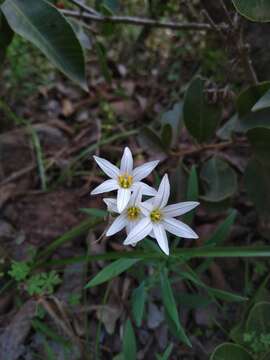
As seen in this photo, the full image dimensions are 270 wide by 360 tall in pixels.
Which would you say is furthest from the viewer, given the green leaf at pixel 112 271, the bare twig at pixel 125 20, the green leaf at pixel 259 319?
the bare twig at pixel 125 20

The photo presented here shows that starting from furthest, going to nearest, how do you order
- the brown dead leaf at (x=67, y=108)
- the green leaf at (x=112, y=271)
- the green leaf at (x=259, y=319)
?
the brown dead leaf at (x=67, y=108) < the green leaf at (x=259, y=319) < the green leaf at (x=112, y=271)

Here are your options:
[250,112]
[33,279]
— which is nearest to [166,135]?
[250,112]

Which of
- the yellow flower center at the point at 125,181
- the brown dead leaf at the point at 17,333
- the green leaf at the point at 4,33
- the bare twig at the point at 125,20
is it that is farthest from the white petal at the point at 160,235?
the bare twig at the point at 125,20

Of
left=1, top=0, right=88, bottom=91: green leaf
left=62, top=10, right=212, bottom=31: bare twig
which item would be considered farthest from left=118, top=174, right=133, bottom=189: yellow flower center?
left=62, top=10, right=212, bottom=31: bare twig

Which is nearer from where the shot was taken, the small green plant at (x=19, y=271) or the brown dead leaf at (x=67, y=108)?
the small green plant at (x=19, y=271)

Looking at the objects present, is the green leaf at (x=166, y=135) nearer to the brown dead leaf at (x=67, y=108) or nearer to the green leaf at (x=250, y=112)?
the green leaf at (x=250, y=112)

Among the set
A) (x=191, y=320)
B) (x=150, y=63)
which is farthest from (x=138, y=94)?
(x=191, y=320)
